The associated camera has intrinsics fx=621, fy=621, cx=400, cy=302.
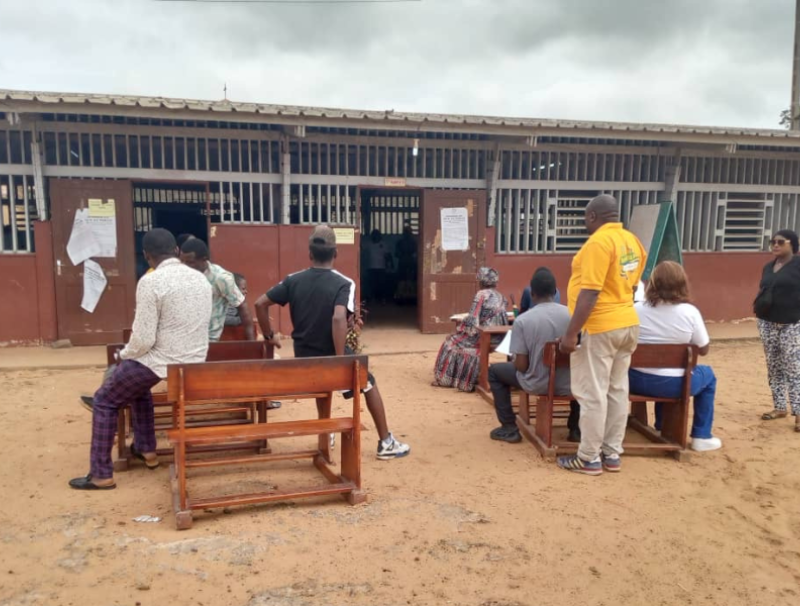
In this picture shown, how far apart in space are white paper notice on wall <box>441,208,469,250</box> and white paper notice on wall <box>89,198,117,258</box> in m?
4.45

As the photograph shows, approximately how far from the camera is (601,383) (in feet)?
13.1

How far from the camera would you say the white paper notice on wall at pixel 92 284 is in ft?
26.1

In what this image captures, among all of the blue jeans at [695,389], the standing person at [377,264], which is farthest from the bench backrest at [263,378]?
the standing person at [377,264]

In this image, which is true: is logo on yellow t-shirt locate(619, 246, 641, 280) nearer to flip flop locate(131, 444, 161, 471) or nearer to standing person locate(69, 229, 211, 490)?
standing person locate(69, 229, 211, 490)

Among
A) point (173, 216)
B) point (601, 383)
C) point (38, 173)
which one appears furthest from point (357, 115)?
point (173, 216)

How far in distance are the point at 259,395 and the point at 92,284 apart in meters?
5.62

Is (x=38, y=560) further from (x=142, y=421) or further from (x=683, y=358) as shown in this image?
(x=683, y=358)

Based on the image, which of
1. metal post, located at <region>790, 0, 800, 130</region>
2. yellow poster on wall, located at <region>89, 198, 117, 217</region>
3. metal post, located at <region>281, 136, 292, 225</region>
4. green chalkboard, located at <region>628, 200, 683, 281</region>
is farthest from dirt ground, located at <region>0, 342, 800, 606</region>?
metal post, located at <region>790, 0, 800, 130</region>

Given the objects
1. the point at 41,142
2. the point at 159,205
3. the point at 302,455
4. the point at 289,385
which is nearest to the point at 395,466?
the point at 302,455

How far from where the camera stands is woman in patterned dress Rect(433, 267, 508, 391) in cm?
600

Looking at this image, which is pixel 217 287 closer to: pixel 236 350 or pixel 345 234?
pixel 236 350

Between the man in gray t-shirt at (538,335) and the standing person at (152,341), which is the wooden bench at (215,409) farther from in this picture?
the man in gray t-shirt at (538,335)

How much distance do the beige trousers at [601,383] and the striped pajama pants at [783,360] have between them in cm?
192

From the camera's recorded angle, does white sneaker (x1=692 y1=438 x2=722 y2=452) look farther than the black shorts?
Yes
